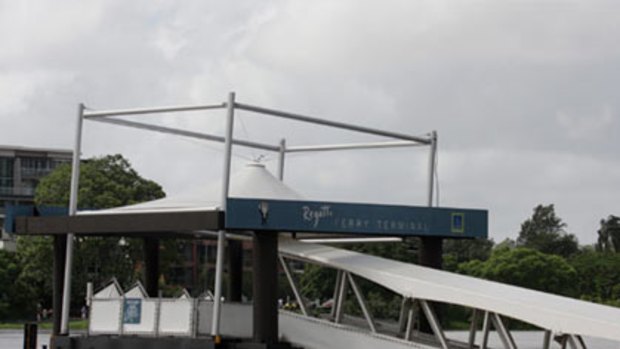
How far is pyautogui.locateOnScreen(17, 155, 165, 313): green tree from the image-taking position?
306 feet

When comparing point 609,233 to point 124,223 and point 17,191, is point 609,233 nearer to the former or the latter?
point 17,191

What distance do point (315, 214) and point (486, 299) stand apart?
22.4ft

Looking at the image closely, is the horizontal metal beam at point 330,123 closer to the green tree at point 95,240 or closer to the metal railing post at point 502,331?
the metal railing post at point 502,331

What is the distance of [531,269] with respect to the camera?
128250 millimetres

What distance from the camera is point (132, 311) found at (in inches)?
1667

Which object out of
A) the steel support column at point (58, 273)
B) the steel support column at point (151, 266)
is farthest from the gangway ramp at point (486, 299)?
the steel support column at point (151, 266)

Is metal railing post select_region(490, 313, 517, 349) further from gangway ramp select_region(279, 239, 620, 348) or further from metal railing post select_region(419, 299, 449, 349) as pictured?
metal railing post select_region(419, 299, 449, 349)

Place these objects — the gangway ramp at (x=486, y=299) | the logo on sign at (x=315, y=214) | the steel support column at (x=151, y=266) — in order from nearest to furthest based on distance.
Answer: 1. the gangway ramp at (x=486, y=299)
2. the logo on sign at (x=315, y=214)
3. the steel support column at (x=151, y=266)

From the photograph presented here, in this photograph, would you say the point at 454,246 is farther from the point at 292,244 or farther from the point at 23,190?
the point at 292,244

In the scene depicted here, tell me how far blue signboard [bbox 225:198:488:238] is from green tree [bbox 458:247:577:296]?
82.4 metres

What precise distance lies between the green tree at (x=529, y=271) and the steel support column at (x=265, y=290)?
3463 inches

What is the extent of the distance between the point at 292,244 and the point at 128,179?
5769 centimetres

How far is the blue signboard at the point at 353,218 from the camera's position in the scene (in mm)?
39000

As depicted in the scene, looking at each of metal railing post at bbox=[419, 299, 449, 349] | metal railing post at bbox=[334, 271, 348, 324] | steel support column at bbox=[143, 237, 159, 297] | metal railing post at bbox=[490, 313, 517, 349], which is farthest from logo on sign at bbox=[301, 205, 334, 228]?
steel support column at bbox=[143, 237, 159, 297]
